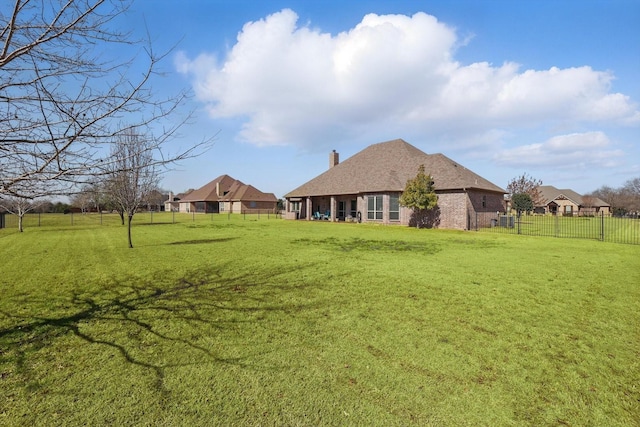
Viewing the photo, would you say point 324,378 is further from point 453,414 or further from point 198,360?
point 198,360

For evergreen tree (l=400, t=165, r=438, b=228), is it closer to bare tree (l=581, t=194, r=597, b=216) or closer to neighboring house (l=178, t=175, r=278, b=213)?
neighboring house (l=178, t=175, r=278, b=213)

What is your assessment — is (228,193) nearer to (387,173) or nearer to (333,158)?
(333,158)

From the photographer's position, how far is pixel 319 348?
3.96 metres

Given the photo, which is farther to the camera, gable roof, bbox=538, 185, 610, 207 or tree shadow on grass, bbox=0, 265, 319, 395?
gable roof, bbox=538, 185, 610, 207

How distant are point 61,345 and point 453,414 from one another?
4.70 m

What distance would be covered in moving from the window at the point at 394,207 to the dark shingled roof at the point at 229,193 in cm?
3752

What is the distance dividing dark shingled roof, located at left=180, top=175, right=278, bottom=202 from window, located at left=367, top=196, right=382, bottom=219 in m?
35.5

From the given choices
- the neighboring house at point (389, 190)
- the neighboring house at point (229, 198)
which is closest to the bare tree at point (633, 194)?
the neighboring house at point (389, 190)

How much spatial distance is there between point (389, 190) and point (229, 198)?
4220cm

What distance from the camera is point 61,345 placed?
4.04 m

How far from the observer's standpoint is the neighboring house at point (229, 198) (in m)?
59.4

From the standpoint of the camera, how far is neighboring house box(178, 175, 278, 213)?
195ft

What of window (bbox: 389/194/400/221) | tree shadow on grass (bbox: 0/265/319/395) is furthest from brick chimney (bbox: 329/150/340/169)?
tree shadow on grass (bbox: 0/265/319/395)

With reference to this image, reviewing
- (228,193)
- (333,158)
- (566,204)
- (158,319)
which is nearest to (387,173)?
(333,158)
